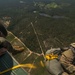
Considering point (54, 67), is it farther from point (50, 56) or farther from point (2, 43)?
point (2, 43)

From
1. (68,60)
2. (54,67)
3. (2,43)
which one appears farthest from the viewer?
(54,67)

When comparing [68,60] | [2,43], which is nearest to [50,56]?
[68,60]

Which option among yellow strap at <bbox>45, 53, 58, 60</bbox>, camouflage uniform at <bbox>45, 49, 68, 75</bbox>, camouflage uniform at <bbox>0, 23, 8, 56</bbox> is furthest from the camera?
yellow strap at <bbox>45, 53, 58, 60</bbox>

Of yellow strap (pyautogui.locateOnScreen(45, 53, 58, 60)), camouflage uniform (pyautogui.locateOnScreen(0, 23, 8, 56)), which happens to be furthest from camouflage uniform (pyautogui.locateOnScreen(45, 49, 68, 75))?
camouflage uniform (pyautogui.locateOnScreen(0, 23, 8, 56))

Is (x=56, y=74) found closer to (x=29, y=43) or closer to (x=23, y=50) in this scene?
(x=23, y=50)

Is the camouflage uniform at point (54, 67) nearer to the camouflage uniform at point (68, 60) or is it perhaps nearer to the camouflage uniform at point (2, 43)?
the camouflage uniform at point (68, 60)

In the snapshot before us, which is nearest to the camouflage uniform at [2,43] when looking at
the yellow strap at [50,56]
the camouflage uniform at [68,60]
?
the yellow strap at [50,56]

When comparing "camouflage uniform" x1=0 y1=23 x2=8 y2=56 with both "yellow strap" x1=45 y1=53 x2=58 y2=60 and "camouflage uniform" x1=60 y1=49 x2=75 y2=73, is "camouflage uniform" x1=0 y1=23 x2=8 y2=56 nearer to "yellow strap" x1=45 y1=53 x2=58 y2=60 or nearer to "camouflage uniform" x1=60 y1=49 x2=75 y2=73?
"yellow strap" x1=45 y1=53 x2=58 y2=60

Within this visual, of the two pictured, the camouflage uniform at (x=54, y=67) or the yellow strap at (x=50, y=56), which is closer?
the camouflage uniform at (x=54, y=67)

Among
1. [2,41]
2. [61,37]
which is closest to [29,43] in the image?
[61,37]
